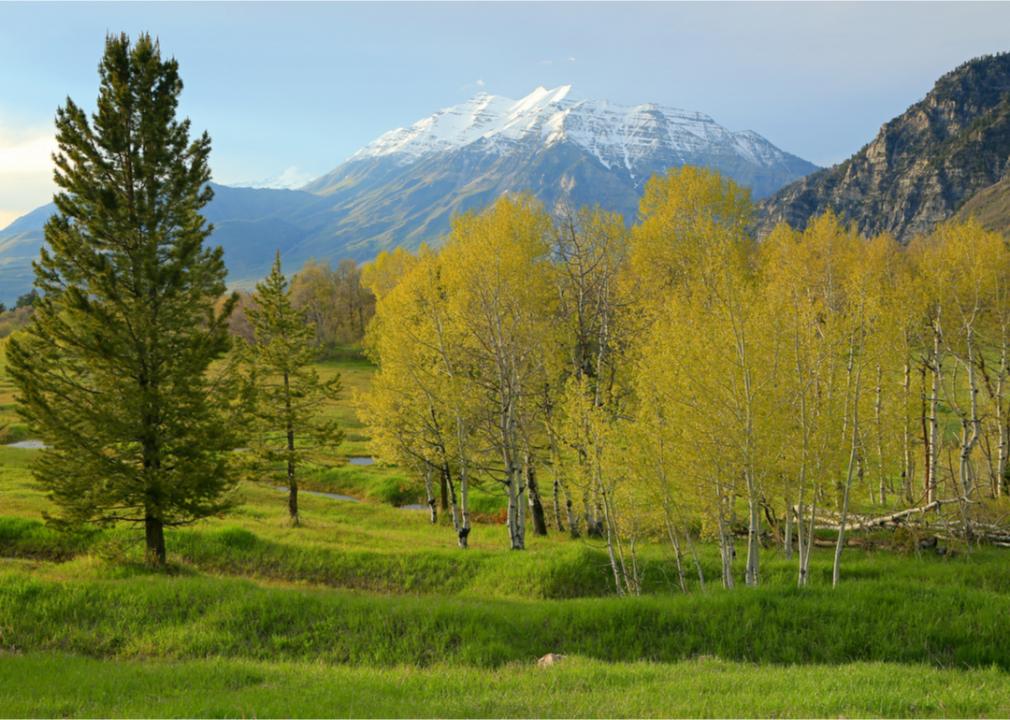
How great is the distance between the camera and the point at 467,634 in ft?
46.4

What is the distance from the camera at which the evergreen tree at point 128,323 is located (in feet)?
55.2

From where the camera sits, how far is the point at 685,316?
711 inches

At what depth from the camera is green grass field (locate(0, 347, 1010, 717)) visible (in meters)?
9.97

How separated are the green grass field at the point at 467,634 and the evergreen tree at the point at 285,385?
6236mm

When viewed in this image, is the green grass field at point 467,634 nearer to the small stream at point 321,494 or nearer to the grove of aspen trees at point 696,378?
the grove of aspen trees at point 696,378

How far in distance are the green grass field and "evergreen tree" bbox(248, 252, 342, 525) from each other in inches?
246

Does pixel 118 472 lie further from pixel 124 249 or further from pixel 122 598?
pixel 124 249

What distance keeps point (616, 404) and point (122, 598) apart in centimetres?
1609

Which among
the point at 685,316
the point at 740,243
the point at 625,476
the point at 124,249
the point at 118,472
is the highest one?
the point at 740,243

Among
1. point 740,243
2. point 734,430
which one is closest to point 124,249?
point 734,430

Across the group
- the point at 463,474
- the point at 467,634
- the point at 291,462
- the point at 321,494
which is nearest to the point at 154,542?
the point at 463,474

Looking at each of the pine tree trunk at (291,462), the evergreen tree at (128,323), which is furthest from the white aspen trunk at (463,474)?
the pine tree trunk at (291,462)

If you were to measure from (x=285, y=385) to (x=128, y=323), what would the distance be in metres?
12.7

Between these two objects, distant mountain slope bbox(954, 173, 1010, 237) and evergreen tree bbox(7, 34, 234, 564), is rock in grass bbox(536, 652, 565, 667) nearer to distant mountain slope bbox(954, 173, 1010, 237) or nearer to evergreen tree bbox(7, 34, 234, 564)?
evergreen tree bbox(7, 34, 234, 564)
